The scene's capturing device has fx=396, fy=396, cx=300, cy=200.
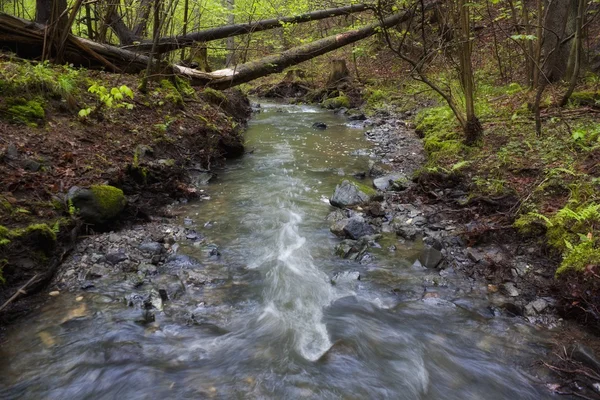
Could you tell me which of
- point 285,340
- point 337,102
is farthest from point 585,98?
point 337,102

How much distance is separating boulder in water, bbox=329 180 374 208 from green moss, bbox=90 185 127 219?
3730 mm

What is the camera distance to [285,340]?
4.34m

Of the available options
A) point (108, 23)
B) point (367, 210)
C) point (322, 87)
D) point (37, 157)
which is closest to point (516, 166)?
point (367, 210)

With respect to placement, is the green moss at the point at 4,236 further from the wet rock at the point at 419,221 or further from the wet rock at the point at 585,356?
the wet rock at the point at 585,356

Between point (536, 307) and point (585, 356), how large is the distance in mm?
842

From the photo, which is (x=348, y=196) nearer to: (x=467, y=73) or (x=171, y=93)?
(x=467, y=73)

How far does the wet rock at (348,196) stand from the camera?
24.4 feet

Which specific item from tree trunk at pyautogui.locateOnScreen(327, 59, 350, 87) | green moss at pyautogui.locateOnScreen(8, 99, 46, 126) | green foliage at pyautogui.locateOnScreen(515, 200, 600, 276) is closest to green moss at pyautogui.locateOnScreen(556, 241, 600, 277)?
green foliage at pyautogui.locateOnScreen(515, 200, 600, 276)

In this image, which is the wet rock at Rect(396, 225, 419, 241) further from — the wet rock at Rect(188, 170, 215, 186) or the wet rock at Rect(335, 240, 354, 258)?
the wet rock at Rect(188, 170, 215, 186)

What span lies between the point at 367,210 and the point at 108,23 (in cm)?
923

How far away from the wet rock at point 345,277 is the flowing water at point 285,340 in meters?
0.04

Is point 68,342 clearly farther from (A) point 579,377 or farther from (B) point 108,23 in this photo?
(B) point 108,23

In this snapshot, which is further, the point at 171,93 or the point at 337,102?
the point at 337,102

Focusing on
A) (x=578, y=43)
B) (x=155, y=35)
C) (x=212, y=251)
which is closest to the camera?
(x=212, y=251)
